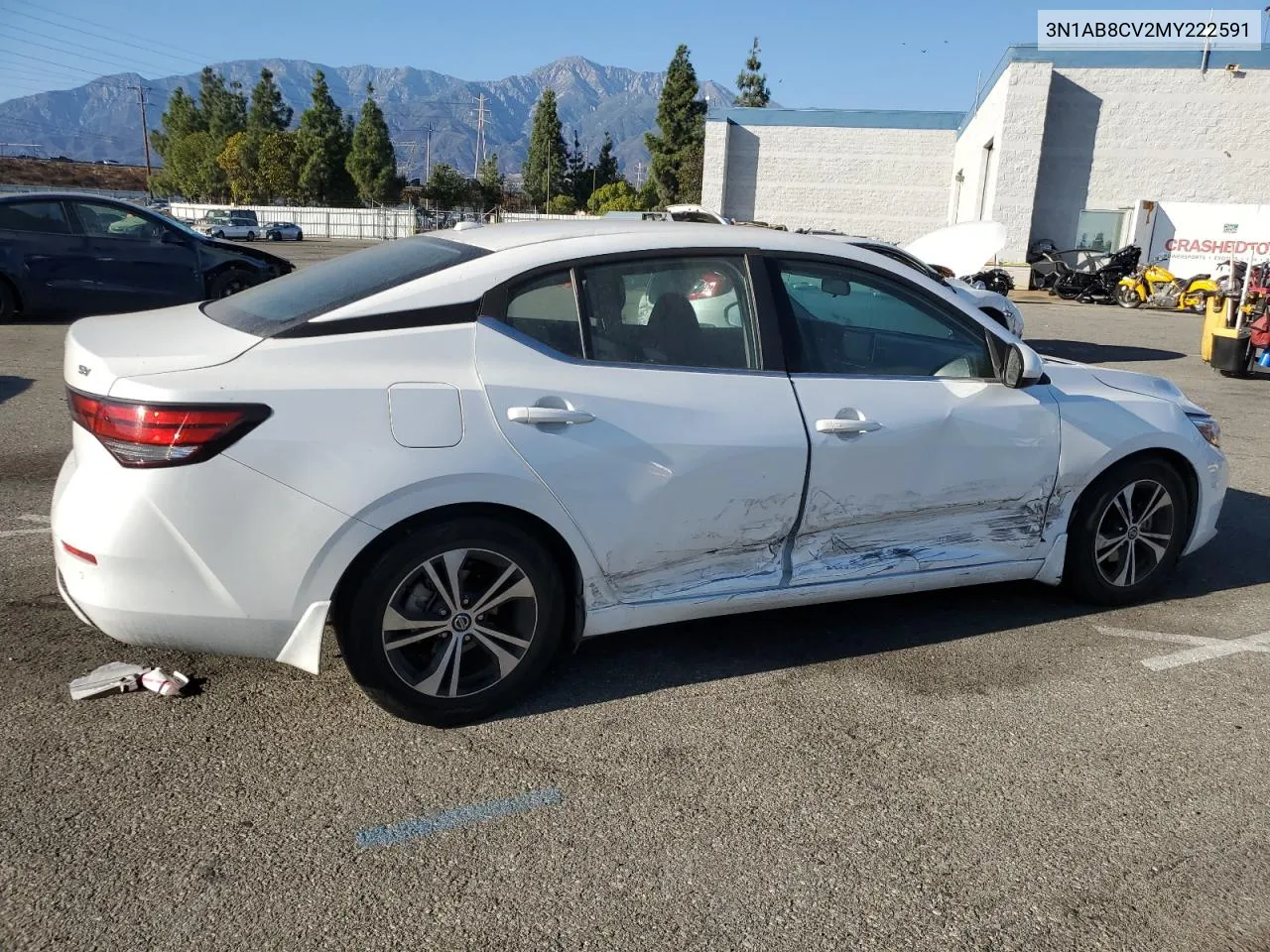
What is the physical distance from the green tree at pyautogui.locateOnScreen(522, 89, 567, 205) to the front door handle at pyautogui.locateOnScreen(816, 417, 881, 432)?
82.3 metres

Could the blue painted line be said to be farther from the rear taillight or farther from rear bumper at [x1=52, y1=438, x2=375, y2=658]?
the rear taillight

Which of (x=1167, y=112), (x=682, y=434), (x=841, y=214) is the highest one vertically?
(x=1167, y=112)

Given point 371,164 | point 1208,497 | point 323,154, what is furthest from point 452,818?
point 323,154

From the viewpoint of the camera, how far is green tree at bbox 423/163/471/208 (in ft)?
253

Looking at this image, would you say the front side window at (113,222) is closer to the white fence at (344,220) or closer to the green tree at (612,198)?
the green tree at (612,198)

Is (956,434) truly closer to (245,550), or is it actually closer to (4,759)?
Result: (245,550)

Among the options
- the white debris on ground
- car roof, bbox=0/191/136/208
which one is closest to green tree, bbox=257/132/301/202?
car roof, bbox=0/191/136/208

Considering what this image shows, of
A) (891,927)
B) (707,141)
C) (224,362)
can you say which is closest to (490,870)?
(891,927)

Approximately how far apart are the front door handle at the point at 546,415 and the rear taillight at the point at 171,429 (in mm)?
751

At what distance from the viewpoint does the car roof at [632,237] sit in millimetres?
3545

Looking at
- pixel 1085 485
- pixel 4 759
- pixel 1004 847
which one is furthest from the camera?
pixel 1085 485

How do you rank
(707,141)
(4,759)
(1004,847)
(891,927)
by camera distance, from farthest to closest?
(707,141) → (4,759) → (1004,847) → (891,927)

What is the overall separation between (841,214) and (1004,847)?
4313 centimetres

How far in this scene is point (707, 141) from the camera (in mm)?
42062
